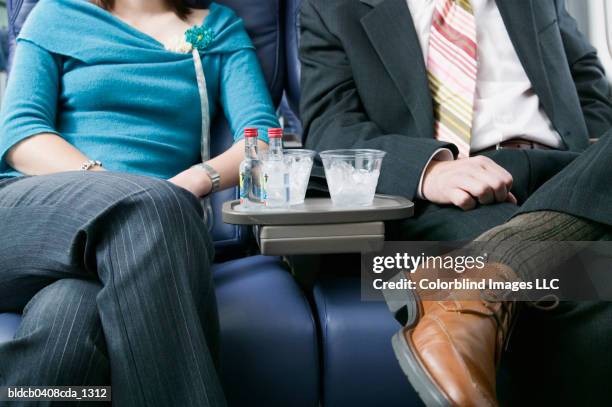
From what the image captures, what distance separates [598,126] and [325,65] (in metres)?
0.72

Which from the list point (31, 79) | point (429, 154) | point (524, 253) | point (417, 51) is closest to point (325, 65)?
point (417, 51)

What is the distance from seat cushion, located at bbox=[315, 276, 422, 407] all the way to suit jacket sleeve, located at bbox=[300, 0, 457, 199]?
28cm

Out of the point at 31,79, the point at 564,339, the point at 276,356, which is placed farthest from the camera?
the point at 31,79

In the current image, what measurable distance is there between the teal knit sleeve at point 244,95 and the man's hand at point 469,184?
492 mm

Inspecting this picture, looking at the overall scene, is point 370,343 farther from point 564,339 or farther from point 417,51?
point 417,51

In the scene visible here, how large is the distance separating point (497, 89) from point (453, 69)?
0.13m

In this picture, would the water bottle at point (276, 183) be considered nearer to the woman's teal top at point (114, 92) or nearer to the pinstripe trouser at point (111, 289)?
the pinstripe trouser at point (111, 289)

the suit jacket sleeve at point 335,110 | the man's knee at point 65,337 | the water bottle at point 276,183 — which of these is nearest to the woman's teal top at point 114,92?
the suit jacket sleeve at point 335,110

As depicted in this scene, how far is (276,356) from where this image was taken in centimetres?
110

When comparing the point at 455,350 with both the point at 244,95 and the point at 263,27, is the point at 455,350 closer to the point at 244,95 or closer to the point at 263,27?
the point at 244,95

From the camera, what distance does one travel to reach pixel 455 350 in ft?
2.67

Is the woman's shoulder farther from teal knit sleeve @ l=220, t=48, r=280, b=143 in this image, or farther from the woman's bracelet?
the woman's bracelet

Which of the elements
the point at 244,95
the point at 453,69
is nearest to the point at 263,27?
the point at 244,95

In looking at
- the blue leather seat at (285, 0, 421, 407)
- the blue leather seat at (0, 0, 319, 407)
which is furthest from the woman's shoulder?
the blue leather seat at (285, 0, 421, 407)
